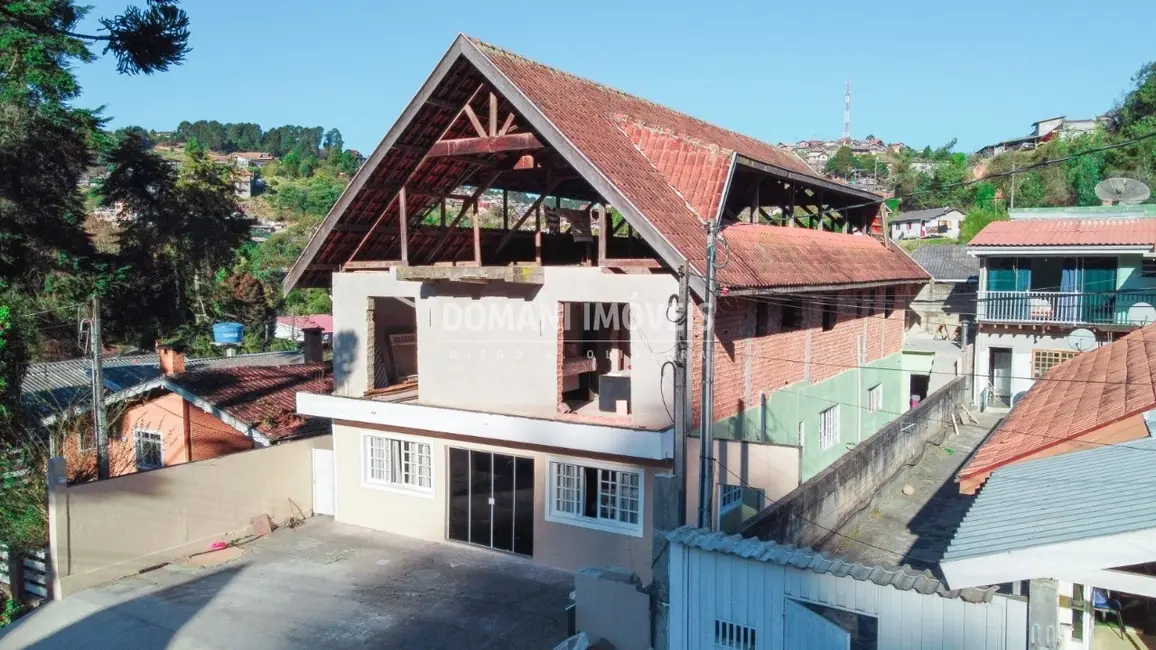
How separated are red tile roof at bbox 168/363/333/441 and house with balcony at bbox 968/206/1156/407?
1993 centimetres

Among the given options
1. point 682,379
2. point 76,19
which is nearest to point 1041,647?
point 682,379

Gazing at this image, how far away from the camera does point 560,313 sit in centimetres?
1300

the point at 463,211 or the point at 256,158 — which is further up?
the point at 256,158

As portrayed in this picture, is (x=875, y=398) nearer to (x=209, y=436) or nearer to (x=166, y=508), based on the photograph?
(x=209, y=436)

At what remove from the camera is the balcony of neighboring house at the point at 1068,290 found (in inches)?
998

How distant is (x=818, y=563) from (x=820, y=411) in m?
10.5

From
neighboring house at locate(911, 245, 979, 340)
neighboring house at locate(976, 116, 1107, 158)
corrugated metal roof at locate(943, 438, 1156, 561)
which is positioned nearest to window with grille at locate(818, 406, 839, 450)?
corrugated metal roof at locate(943, 438, 1156, 561)

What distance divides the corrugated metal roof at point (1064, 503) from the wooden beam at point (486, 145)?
26.5 feet

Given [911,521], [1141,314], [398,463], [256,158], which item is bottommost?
[911,521]

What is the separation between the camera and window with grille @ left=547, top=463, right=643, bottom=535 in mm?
12195

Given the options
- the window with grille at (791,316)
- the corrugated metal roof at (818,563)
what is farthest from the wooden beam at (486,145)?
the corrugated metal roof at (818,563)

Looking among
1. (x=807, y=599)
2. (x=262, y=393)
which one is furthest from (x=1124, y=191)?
(x=262, y=393)

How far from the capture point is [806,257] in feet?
49.9

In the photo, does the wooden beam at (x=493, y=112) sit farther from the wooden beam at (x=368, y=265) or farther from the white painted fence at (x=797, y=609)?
the white painted fence at (x=797, y=609)
